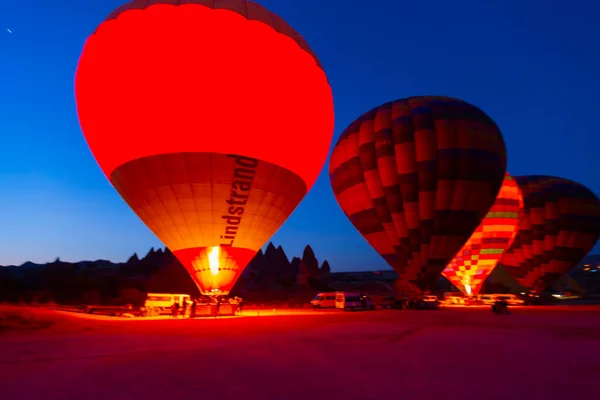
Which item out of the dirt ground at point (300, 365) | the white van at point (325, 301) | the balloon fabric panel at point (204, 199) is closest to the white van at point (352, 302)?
the white van at point (325, 301)

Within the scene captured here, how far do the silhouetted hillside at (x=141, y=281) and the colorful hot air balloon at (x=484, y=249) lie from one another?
27.7 metres

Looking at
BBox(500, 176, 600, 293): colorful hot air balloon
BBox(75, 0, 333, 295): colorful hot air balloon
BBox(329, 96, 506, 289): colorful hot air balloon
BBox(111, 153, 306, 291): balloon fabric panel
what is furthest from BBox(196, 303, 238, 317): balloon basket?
BBox(500, 176, 600, 293): colorful hot air balloon

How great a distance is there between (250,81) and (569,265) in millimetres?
36467

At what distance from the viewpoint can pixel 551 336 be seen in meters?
10.8

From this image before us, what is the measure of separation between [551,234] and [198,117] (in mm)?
35332

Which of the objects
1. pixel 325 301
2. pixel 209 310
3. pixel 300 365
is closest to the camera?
pixel 300 365

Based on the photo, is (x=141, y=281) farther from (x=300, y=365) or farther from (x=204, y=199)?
(x=300, y=365)

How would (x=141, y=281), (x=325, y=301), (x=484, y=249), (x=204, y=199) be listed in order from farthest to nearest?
A: (x=141, y=281), (x=484, y=249), (x=325, y=301), (x=204, y=199)

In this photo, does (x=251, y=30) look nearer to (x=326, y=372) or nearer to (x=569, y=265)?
(x=326, y=372)

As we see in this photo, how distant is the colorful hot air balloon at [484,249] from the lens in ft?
105

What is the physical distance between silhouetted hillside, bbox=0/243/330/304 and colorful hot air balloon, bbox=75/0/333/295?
21946 mm

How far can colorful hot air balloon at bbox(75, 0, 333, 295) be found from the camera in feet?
55.7

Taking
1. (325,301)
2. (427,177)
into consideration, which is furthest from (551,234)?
(325,301)

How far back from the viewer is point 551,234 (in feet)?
127
